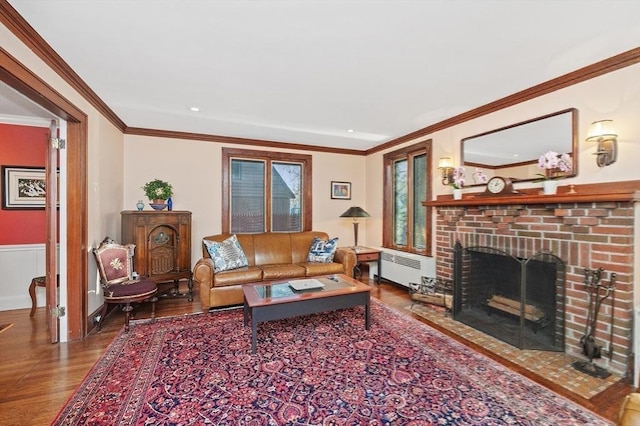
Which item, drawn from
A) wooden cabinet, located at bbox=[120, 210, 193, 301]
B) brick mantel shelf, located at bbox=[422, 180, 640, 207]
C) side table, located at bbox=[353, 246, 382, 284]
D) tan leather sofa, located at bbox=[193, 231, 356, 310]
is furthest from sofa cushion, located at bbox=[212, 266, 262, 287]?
brick mantel shelf, located at bbox=[422, 180, 640, 207]

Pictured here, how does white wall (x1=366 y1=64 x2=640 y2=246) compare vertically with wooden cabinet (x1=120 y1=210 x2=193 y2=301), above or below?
above

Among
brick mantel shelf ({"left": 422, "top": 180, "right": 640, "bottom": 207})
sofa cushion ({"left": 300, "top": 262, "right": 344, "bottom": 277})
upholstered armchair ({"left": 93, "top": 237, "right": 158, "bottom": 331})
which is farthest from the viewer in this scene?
sofa cushion ({"left": 300, "top": 262, "right": 344, "bottom": 277})

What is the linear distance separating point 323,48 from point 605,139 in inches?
96.1

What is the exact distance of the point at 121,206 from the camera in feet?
13.2

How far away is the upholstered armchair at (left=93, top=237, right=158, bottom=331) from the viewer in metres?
2.89

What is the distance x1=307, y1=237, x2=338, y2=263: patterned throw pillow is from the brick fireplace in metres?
2.03

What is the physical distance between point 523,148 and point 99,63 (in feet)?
13.5

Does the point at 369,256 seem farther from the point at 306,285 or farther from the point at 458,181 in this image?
the point at 306,285

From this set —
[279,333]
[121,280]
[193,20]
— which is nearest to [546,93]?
[193,20]

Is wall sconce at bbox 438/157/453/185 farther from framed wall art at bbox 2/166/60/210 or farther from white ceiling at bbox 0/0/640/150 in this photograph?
framed wall art at bbox 2/166/60/210

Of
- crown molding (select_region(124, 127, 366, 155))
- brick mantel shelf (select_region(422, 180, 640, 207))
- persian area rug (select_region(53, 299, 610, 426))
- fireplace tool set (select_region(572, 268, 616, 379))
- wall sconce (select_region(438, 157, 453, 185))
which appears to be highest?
crown molding (select_region(124, 127, 366, 155))

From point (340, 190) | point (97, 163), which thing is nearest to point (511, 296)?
point (340, 190)

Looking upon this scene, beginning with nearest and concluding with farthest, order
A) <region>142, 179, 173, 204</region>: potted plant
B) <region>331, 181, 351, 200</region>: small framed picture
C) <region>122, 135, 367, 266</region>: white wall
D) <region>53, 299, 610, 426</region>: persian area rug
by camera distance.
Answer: <region>53, 299, 610, 426</region>: persian area rug
<region>142, 179, 173, 204</region>: potted plant
<region>122, 135, 367, 266</region>: white wall
<region>331, 181, 351, 200</region>: small framed picture

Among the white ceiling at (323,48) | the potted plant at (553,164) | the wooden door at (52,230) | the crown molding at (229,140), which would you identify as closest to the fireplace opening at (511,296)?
the potted plant at (553,164)
